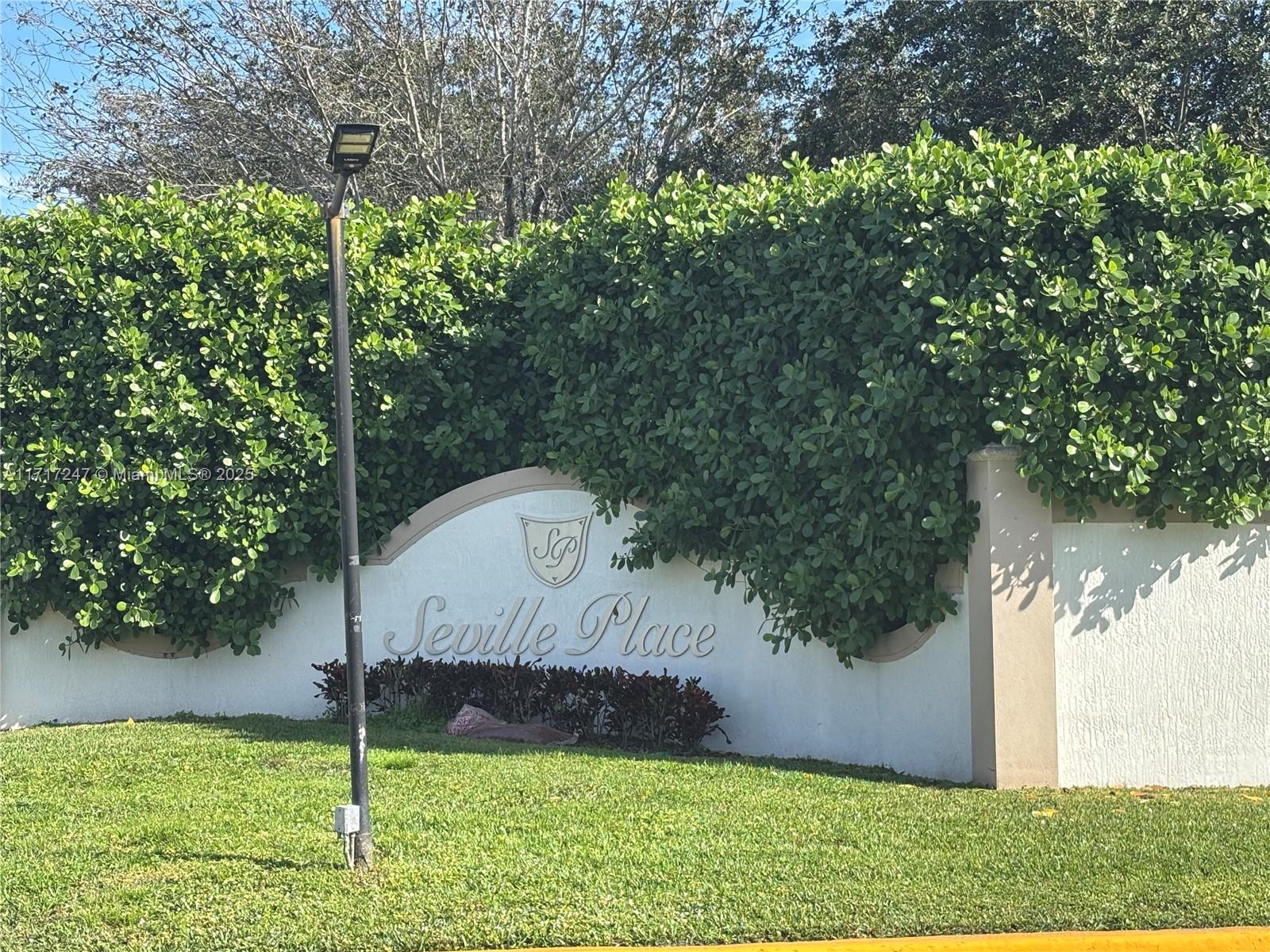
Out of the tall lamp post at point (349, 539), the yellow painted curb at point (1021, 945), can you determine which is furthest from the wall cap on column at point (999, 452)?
Answer: the tall lamp post at point (349, 539)

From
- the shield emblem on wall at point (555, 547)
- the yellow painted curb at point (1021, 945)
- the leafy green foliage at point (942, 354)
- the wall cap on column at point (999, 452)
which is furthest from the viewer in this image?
the shield emblem on wall at point (555, 547)

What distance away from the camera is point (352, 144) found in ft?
21.2

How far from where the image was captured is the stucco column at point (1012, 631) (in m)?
9.23

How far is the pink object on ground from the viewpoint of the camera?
11031 millimetres

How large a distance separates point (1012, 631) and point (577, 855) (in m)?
3.84

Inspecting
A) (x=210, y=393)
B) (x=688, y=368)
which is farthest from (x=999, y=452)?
(x=210, y=393)

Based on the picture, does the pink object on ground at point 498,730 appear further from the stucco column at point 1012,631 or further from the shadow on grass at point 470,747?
the stucco column at point 1012,631

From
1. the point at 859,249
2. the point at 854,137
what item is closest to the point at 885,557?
the point at 859,249

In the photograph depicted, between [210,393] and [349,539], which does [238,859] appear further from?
[210,393]

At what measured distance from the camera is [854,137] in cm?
1833

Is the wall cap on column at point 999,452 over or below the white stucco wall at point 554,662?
over

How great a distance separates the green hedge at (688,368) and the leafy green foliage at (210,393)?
32 mm

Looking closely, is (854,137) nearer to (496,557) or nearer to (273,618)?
(496,557)

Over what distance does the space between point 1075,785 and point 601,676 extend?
3.91 metres
